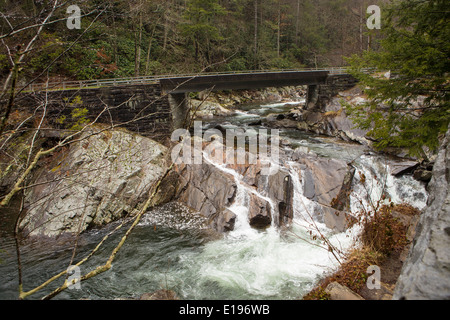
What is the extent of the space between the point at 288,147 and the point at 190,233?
8.24 m

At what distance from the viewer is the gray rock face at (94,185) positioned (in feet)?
29.6

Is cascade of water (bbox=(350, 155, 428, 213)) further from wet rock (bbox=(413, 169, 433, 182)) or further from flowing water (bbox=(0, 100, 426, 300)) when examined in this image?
wet rock (bbox=(413, 169, 433, 182))

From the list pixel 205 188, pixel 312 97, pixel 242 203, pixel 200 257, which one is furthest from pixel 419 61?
pixel 312 97

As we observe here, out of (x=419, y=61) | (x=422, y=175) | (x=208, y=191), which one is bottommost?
(x=208, y=191)

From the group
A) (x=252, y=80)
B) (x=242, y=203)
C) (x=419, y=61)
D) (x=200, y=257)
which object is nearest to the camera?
(x=419, y=61)

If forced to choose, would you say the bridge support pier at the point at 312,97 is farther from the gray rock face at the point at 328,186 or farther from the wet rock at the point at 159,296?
the wet rock at the point at 159,296

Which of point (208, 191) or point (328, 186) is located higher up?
point (328, 186)

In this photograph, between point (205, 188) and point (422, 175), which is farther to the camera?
point (205, 188)

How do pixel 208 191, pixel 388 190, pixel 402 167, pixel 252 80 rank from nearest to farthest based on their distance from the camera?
pixel 388 190 < pixel 208 191 < pixel 402 167 < pixel 252 80

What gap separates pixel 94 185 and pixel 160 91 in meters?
Result: 7.33

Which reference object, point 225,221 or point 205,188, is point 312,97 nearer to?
point 205,188

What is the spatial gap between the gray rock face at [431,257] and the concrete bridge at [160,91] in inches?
368

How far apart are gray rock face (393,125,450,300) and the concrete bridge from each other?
936cm

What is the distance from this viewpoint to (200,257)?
7742 mm
